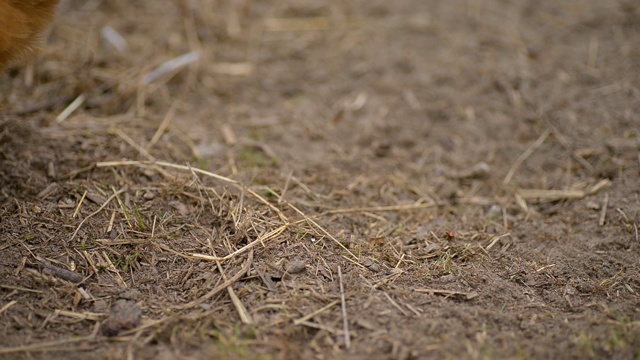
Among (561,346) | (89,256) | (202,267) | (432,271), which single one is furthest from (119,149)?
(561,346)

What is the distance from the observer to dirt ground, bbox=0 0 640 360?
2.10m

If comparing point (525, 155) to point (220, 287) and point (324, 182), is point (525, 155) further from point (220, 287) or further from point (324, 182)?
point (220, 287)

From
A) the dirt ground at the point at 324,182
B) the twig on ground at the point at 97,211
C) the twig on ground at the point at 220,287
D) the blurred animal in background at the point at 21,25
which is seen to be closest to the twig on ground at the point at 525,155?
the dirt ground at the point at 324,182

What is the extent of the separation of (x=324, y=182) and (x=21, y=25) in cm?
154

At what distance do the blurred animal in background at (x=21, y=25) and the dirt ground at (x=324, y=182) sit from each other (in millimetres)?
488

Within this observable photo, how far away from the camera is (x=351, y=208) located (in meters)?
2.83

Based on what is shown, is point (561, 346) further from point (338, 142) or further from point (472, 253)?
point (338, 142)

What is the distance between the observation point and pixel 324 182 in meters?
3.00

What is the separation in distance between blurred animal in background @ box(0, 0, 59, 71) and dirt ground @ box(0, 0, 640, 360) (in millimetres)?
488

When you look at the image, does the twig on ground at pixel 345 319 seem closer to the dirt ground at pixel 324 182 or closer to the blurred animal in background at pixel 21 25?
the dirt ground at pixel 324 182

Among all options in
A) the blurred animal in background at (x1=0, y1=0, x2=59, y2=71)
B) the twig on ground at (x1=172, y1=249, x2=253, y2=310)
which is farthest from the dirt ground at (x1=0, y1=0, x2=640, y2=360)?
the blurred animal in background at (x1=0, y1=0, x2=59, y2=71)

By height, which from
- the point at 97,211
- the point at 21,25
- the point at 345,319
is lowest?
the point at 345,319

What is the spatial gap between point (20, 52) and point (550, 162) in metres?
2.68

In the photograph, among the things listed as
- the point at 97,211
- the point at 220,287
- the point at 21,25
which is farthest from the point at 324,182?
the point at 21,25
